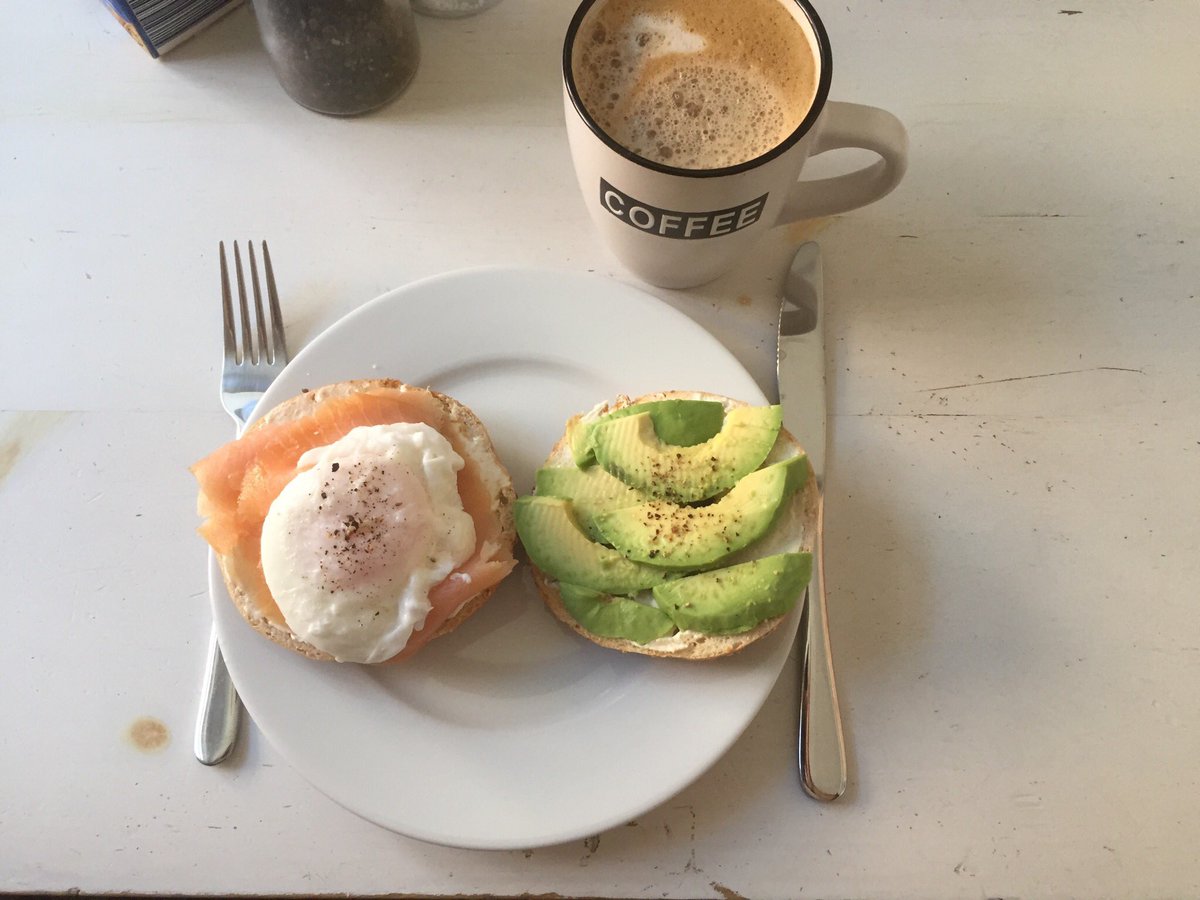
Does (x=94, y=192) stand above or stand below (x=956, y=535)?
above

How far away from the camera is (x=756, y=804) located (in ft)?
4.23

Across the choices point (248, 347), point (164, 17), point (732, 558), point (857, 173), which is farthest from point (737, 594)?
point (164, 17)

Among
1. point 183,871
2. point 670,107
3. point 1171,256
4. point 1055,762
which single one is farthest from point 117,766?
point 1171,256

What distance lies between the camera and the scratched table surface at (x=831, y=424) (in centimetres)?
128

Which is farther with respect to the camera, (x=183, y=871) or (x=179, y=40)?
(x=179, y=40)

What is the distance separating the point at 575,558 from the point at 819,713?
1.48 ft

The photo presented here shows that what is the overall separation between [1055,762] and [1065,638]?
0.64 ft

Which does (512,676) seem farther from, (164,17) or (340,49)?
(164,17)

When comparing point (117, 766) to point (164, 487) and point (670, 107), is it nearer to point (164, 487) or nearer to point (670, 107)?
point (164, 487)

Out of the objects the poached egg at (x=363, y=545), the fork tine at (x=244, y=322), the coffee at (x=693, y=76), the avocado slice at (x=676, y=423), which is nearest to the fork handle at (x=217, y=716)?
the poached egg at (x=363, y=545)

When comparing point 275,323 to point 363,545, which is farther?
point 275,323

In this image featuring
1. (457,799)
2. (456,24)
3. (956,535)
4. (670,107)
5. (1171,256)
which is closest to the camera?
(457,799)

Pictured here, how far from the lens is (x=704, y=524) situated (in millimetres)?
1201

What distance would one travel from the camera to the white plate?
46.3 inches
